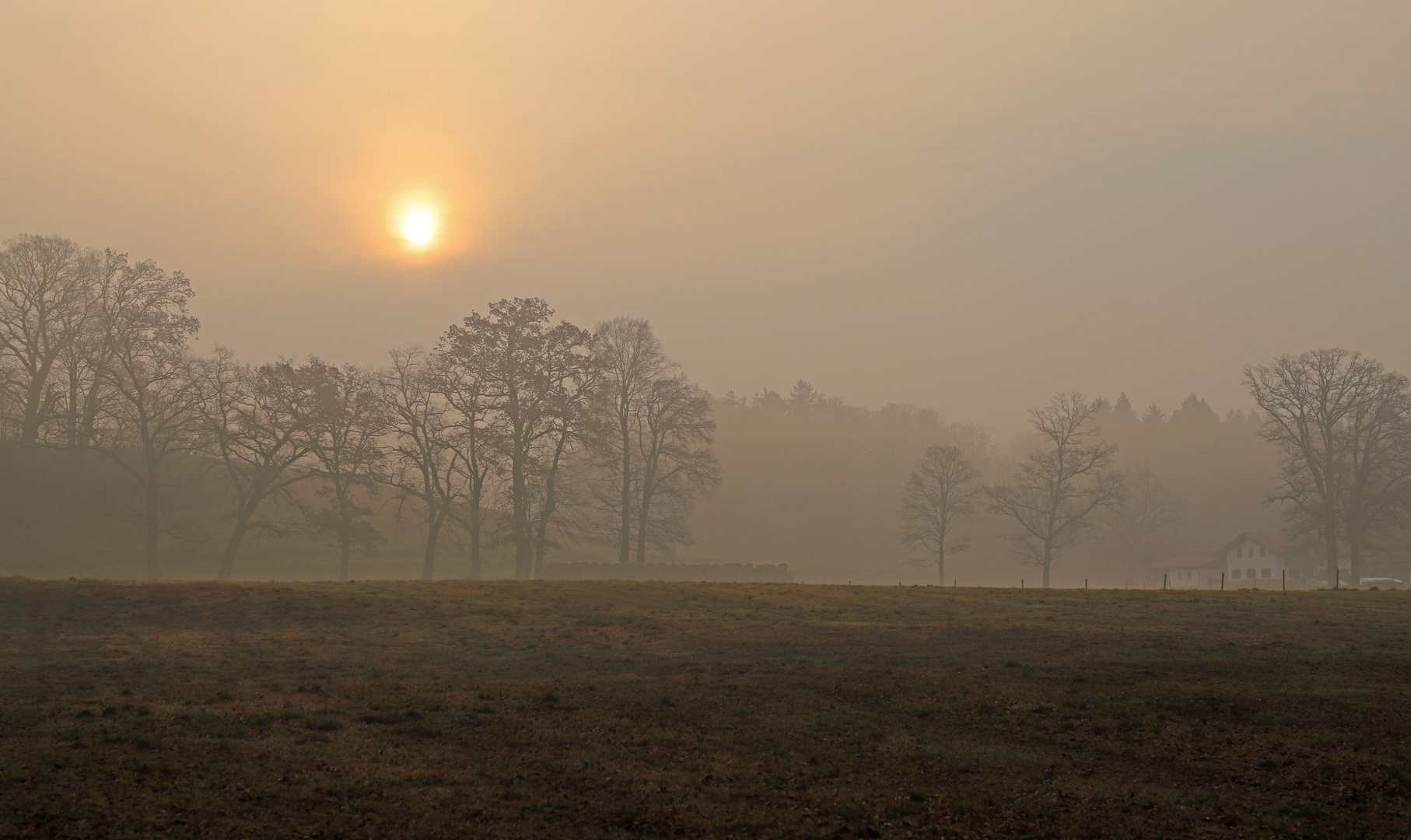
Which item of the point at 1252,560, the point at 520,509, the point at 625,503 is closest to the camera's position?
the point at 520,509

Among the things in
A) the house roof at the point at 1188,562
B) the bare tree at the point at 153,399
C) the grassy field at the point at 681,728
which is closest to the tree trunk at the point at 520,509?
the bare tree at the point at 153,399

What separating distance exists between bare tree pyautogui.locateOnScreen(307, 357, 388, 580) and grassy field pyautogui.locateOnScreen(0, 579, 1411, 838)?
2188 centimetres

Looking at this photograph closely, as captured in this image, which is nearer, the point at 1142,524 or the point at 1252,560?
the point at 1252,560

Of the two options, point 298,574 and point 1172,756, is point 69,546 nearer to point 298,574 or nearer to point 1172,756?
point 298,574

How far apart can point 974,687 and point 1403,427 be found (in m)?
62.3

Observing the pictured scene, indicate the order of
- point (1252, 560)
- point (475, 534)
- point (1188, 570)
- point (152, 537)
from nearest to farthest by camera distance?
point (152, 537) → point (475, 534) → point (1252, 560) → point (1188, 570)

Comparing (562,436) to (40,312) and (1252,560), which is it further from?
(1252,560)

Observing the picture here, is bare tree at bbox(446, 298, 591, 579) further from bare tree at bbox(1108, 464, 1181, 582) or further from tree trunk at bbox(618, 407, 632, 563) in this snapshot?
bare tree at bbox(1108, 464, 1181, 582)

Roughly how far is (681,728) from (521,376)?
38.9m

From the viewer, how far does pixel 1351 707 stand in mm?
17453

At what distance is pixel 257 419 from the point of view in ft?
171

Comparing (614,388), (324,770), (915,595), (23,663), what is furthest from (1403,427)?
(23,663)

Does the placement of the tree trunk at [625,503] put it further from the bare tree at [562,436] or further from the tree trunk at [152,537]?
the tree trunk at [152,537]

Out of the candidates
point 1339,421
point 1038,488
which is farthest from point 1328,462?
point 1038,488
